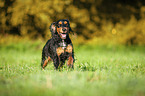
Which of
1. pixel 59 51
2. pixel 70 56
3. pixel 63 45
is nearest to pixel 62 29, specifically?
pixel 63 45

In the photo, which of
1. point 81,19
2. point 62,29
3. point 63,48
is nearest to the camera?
point 63,48

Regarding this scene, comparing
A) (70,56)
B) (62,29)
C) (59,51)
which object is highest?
(62,29)

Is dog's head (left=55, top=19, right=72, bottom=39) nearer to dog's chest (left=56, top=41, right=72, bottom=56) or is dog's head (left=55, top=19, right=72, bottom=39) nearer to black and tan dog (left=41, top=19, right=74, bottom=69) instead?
black and tan dog (left=41, top=19, right=74, bottom=69)

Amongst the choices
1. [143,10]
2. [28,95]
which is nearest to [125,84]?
[28,95]

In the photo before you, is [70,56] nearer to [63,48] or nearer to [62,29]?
[63,48]

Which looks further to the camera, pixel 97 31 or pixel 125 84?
pixel 97 31

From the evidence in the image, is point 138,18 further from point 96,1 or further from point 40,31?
point 40,31

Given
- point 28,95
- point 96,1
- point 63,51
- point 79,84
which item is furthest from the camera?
point 96,1

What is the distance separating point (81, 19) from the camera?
12.0 m

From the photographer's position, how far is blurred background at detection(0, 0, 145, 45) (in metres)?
10.1

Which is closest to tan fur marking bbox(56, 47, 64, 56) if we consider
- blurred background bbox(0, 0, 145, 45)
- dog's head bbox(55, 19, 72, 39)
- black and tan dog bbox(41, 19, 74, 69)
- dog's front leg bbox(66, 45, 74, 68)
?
black and tan dog bbox(41, 19, 74, 69)

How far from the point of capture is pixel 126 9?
1352 cm

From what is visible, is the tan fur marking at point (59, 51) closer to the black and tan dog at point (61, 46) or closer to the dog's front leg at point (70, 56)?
the black and tan dog at point (61, 46)

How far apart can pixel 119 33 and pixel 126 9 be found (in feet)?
8.98
